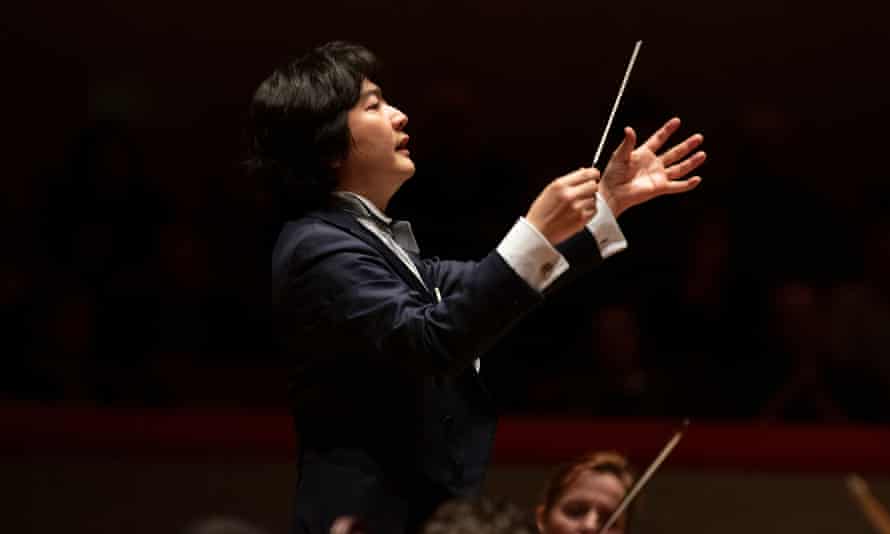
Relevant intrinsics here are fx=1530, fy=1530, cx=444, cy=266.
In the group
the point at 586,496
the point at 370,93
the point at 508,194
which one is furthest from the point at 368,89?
the point at 508,194

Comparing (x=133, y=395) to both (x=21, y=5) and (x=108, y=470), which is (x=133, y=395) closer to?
(x=108, y=470)

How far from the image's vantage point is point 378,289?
1.32 meters

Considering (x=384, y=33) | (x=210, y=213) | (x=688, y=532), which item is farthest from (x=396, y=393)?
(x=384, y=33)

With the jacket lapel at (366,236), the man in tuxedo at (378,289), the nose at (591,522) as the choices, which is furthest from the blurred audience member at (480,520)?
the nose at (591,522)

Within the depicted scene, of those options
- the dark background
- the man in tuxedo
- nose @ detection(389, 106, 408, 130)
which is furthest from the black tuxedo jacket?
the dark background

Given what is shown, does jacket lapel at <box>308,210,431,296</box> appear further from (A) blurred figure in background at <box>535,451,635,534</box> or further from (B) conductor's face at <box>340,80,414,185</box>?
(A) blurred figure in background at <box>535,451,635,534</box>

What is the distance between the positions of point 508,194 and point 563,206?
1.61m

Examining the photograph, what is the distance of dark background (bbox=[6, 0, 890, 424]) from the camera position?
108 inches

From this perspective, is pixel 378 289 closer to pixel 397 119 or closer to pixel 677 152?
pixel 397 119

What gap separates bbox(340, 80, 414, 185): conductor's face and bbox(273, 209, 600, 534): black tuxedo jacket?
0.06 m

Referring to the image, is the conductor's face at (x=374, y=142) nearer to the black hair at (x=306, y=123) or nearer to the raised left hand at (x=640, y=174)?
the black hair at (x=306, y=123)

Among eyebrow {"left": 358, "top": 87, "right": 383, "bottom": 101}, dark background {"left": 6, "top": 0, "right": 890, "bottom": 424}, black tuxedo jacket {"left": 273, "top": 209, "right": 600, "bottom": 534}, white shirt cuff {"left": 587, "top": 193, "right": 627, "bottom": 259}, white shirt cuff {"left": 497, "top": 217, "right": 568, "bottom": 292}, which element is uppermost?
eyebrow {"left": 358, "top": 87, "right": 383, "bottom": 101}

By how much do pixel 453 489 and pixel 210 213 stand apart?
6.57ft

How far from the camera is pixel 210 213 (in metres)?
3.28
